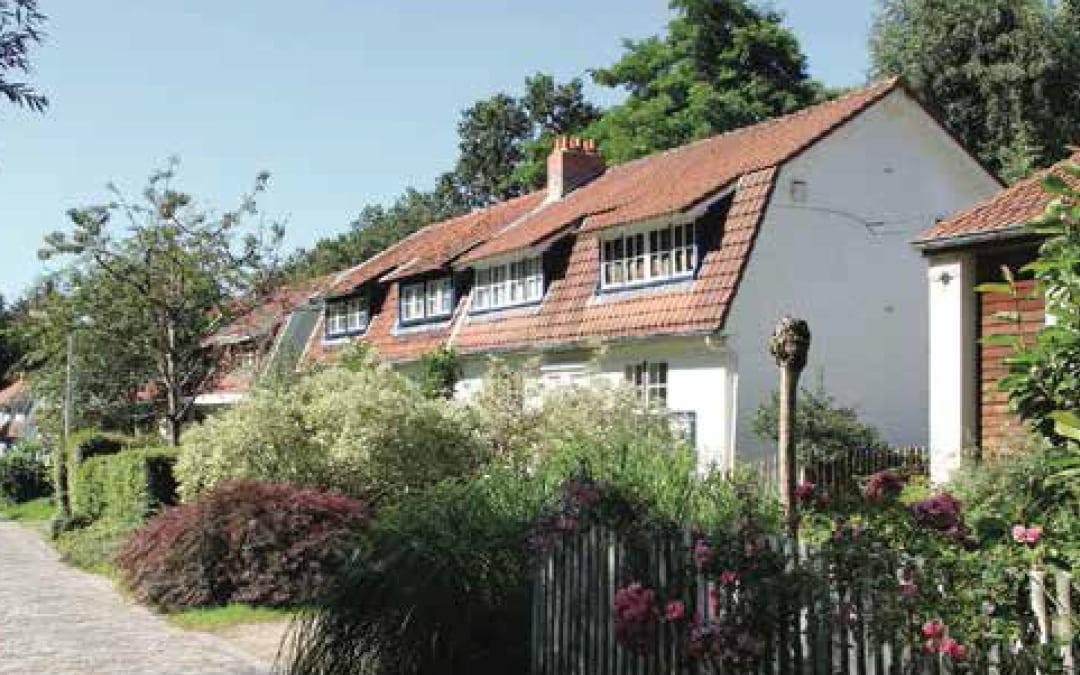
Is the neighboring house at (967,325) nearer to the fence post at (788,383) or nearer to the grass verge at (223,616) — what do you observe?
the fence post at (788,383)

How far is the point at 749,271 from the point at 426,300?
12035 mm

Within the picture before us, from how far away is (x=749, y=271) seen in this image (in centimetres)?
2216

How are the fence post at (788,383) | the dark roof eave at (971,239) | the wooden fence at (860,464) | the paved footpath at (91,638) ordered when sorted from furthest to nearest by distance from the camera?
the wooden fence at (860,464) < the dark roof eave at (971,239) < the paved footpath at (91,638) < the fence post at (788,383)

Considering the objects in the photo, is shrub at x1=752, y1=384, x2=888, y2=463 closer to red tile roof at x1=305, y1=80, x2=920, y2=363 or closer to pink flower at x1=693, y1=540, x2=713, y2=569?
red tile roof at x1=305, y1=80, x2=920, y2=363

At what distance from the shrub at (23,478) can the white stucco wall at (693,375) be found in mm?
27961

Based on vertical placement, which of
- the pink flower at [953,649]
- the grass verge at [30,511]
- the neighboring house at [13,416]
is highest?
the pink flower at [953,649]

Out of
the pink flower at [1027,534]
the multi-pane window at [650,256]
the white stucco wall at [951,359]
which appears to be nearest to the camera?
the pink flower at [1027,534]

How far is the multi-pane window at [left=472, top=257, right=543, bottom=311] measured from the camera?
2761 centimetres

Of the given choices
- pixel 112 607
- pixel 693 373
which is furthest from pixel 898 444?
pixel 112 607

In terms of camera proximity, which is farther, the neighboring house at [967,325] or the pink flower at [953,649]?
the neighboring house at [967,325]

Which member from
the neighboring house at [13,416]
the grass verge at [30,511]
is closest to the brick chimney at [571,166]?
the grass verge at [30,511]

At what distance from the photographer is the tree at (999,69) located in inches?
1375

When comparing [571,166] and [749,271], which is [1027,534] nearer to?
[749,271]

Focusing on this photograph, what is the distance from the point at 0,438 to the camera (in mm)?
81500
